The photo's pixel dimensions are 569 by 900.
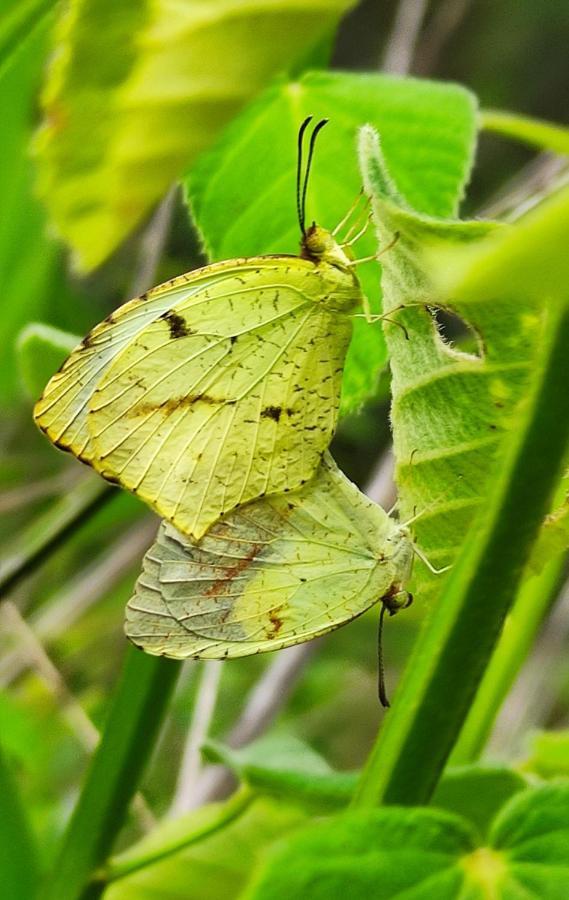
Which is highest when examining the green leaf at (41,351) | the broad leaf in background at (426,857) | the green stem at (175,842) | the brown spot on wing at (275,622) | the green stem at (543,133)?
the green stem at (543,133)

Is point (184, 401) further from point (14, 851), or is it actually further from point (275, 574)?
point (14, 851)

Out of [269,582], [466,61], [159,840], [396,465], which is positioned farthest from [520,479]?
[466,61]

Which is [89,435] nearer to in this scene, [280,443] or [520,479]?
[280,443]

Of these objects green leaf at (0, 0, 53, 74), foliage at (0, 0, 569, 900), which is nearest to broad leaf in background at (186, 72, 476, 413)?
foliage at (0, 0, 569, 900)

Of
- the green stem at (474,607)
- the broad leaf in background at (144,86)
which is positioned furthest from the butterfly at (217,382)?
the green stem at (474,607)

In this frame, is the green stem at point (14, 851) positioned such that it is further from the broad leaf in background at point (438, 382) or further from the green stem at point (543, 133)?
the green stem at point (543, 133)

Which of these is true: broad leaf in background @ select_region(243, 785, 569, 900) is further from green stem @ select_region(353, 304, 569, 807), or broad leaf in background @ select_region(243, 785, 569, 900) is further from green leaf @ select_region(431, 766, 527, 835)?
green leaf @ select_region(431, 766, 527, 835)

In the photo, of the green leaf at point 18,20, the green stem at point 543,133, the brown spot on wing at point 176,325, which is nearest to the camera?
the green stem at point 543,133
